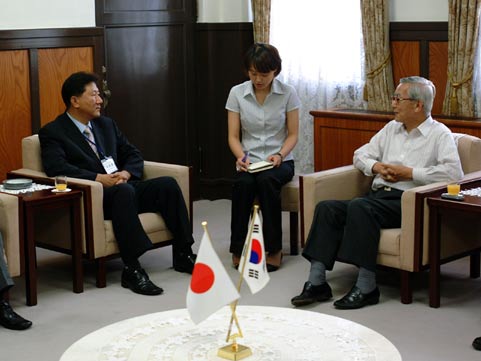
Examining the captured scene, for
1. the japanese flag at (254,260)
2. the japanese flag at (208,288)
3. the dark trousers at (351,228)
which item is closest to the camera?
the japanese flag at (208,288)

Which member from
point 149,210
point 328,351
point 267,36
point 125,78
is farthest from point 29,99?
point 328,351

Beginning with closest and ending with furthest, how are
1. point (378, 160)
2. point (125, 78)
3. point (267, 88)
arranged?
point (378, 160) < point (267, 88) < point (125, 78)

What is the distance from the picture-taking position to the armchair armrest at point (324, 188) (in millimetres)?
5238

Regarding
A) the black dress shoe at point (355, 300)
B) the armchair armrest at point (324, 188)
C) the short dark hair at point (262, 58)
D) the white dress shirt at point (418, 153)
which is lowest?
the black dress shoe at point (355, 300)

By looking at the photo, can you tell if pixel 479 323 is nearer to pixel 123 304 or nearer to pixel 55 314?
pixel 123 304

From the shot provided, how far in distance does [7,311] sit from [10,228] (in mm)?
423

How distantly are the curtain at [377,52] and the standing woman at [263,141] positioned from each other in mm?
1111

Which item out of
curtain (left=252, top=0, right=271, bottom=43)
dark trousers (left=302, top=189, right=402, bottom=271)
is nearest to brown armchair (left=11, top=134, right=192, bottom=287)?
dark trousers (left=302, top=189, right=402, bottom=271)

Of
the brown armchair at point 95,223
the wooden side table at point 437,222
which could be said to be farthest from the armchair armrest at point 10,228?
the wooden side table at point 437,222

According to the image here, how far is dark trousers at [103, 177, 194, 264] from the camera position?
524 centimetres

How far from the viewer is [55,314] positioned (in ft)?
16.0

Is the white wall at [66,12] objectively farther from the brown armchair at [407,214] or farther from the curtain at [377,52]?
the brown armchair at [407,214]

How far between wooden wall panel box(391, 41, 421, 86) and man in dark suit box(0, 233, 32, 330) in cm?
331

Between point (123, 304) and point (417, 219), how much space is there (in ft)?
5.31
